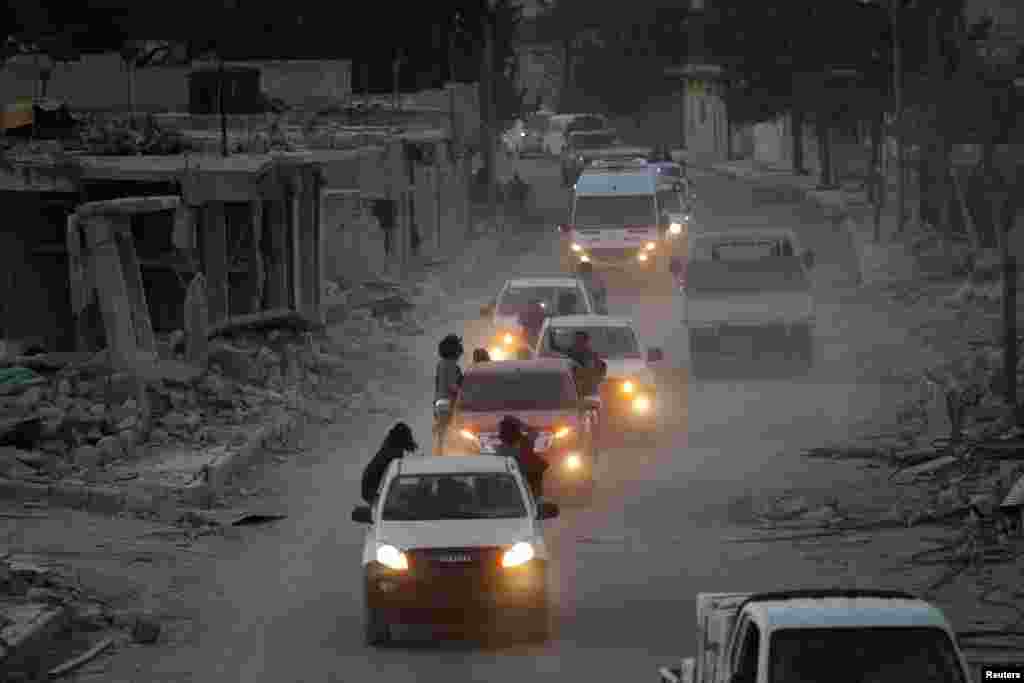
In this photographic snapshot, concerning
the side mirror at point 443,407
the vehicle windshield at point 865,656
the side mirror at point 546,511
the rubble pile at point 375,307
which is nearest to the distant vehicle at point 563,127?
the rubble pile at point 375,307

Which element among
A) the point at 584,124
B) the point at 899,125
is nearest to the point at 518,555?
the point at 899,125

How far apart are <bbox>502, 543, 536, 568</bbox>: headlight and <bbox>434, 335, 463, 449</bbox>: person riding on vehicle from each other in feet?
25.3

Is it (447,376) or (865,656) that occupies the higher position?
(865,656)

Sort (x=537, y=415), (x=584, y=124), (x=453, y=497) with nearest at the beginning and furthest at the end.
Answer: (x=453, y=497), (x=537, y=415), (x=584, y=124)

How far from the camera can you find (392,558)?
18141 millimetres

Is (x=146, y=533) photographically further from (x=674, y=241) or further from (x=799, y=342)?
(x=674, y=241)

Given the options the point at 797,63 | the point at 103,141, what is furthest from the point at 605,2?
the point at 103,141

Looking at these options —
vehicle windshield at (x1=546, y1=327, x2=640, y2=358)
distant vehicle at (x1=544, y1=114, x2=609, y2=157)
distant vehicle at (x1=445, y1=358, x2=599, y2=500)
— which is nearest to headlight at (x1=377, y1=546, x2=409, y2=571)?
distant vehicle at (x1=445, y1=358, x2=599, y2=500)

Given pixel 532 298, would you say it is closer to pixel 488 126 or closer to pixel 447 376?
pixel 447 376

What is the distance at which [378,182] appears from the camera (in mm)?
51656

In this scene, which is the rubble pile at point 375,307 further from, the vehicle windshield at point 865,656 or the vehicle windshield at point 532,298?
the vehicle windshield at point 865,656

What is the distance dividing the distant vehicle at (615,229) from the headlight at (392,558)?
1389 inches

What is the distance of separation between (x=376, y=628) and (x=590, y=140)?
3189 inches

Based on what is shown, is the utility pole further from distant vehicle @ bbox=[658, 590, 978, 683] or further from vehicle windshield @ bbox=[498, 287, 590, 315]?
distant vehicle @ bbox=[658, 590, 978, 683]
